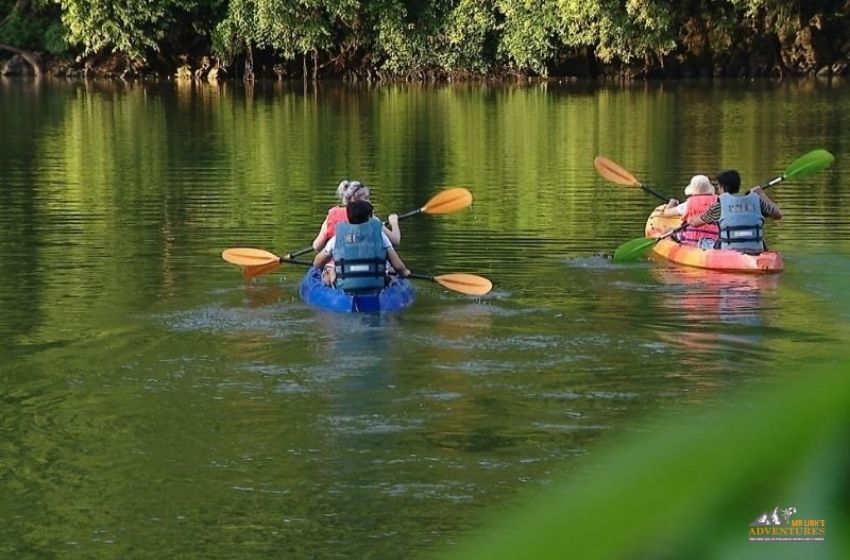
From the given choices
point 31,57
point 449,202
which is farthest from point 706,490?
point 31,57

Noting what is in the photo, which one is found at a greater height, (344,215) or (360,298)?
(344,215)

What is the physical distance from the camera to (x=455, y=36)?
5550cm

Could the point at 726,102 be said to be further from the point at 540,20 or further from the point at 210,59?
the point at 210,59

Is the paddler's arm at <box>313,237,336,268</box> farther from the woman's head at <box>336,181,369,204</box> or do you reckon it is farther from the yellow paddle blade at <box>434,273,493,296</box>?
the yellow paddle blade at <box>434,273,493,296</box>

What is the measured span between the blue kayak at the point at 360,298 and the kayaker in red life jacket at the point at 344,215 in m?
0.38

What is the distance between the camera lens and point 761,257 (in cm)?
1486

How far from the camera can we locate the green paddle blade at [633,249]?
15.6 metres

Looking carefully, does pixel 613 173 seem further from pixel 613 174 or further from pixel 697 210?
pixel 697 210

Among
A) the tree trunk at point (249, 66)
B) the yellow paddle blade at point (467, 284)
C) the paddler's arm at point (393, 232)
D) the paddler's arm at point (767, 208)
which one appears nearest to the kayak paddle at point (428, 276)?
the yellow paddle blade at point (467, 284)

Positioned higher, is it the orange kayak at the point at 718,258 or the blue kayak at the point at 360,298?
the orange kayak at the point at 718,258

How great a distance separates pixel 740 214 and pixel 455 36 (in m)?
41.3

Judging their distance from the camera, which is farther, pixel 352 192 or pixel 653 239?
pixel 653 239

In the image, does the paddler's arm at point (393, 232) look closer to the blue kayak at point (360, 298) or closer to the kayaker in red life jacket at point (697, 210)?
the blue kayak at point (360, 298)

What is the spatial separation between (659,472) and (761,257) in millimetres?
14679
